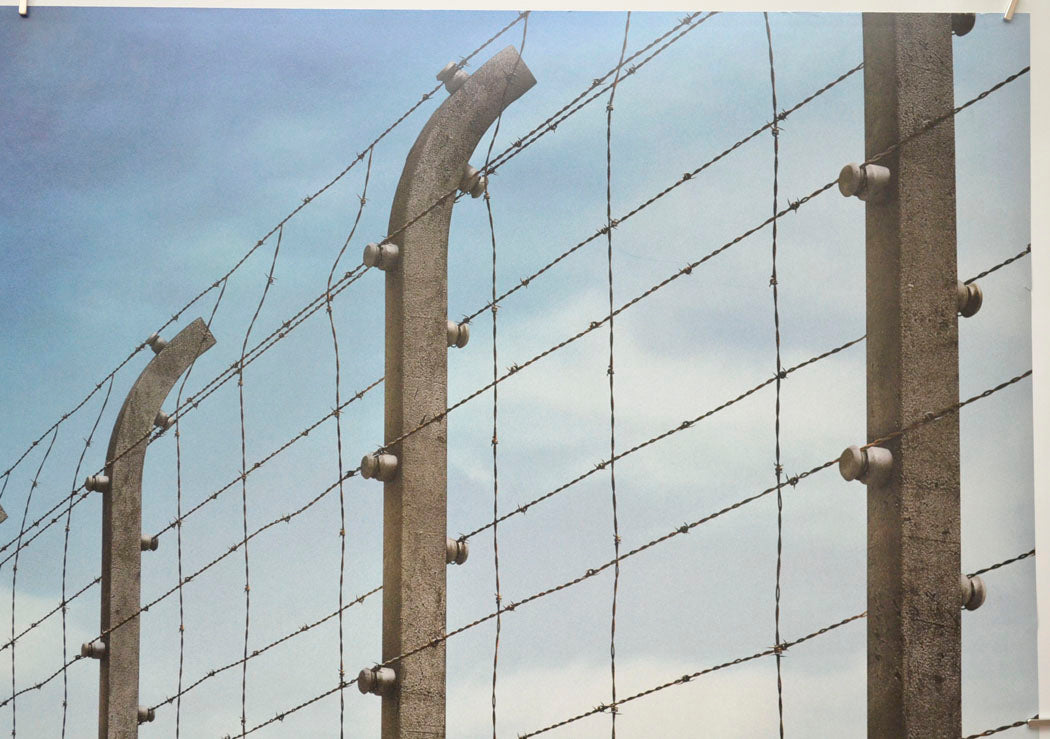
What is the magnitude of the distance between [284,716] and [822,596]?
100 cm

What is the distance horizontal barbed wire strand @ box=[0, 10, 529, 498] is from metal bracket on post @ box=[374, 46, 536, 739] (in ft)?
0.17

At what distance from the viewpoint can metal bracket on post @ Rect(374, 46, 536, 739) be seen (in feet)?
7.67

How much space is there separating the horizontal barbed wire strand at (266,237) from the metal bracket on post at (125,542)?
0.34ft

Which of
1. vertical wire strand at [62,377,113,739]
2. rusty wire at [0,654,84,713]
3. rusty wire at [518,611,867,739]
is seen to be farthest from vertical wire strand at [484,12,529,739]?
rusty wire at [0,654,84,713]

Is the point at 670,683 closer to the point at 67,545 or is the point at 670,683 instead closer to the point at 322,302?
the point at 322,302

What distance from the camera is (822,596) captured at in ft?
7.67

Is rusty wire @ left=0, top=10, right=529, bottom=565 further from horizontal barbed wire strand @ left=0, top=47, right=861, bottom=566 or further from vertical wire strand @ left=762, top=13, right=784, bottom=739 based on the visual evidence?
vertical wire strand @ left=762, top=13, right=784, bottom=739

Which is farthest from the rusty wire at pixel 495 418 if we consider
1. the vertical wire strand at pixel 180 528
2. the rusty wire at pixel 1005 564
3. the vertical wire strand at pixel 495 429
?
the rusty wire at pixel 1005 564

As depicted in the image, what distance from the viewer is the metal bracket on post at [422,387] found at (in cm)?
234

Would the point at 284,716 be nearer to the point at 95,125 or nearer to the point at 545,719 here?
the point at 545,719

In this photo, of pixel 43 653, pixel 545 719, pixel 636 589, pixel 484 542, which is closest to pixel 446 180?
pixel 484 542

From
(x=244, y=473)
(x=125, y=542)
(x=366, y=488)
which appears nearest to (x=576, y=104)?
(x=366, y=488)

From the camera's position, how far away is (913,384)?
1882mm

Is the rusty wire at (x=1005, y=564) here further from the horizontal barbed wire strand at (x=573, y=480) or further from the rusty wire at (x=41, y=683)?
the rusty wire at (x=41, y=683)
